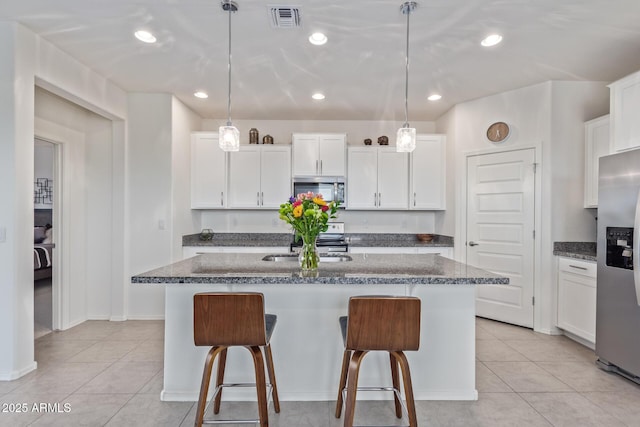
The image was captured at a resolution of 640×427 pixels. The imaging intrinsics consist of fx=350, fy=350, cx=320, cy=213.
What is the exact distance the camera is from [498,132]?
3943 mm

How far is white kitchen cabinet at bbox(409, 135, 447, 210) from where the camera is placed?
4.61 metres

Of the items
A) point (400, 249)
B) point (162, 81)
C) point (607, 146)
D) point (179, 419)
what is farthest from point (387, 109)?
point (179, 419)

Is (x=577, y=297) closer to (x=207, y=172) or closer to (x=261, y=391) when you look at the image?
(x=261, y=391)

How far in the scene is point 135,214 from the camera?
13.1ft

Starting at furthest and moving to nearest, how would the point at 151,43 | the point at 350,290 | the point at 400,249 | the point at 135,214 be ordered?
the point at 400,249 < the point at 135,214 < the point at 151,43 < the point at 350,290

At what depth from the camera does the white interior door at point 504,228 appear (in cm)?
374

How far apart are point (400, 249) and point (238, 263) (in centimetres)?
252

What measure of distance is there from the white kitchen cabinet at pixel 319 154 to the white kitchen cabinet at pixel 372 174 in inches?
6.0

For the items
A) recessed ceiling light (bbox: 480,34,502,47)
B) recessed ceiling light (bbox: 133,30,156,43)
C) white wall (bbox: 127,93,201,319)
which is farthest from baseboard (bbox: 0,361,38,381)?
recessed ceiling light (bbox: 480,34,502,47)

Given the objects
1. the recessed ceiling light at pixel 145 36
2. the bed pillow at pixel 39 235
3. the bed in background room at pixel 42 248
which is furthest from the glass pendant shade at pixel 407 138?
the bed pillow at pixel 39 235

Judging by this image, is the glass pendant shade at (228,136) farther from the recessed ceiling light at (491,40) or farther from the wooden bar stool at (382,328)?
the recessed ceiling light at (491,40)

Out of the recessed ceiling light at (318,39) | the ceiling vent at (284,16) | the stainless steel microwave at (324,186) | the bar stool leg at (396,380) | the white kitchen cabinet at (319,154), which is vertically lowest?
the bar stool leg at (396,380)

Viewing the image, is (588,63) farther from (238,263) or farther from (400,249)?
(238,263)

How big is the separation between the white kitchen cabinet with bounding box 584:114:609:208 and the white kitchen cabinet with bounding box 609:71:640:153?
417 millimetres
